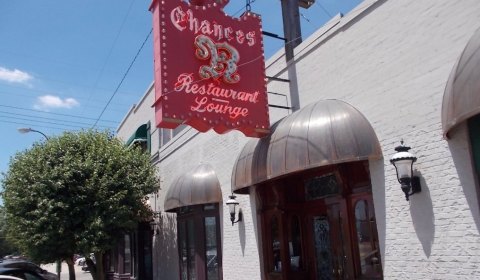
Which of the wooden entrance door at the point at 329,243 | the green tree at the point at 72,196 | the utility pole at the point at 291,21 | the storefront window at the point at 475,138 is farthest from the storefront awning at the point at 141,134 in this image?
the storefront window at the point at 475,138

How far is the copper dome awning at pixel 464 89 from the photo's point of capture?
18.0 ft

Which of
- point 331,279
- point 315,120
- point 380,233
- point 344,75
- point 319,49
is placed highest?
point 319,49

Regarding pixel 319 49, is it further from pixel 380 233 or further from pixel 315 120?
pixel 380 233

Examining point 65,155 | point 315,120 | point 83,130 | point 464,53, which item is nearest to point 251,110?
point 315,120

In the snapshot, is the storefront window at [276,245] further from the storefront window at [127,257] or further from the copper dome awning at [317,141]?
the storefront window at [127,257]

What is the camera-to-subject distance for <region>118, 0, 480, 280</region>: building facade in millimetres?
6504

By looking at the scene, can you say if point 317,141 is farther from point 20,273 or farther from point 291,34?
point 20,273

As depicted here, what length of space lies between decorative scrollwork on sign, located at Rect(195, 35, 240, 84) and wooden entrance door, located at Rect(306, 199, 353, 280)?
3.12 metres

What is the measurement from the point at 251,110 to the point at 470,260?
476 centimetres

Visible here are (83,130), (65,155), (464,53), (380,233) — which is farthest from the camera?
(83,130)

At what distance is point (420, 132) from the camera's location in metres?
7.11

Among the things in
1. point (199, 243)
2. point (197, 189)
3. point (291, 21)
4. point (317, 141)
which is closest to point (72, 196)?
point (199, 243)

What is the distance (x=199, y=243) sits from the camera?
13727mm

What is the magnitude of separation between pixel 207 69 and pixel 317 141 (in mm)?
2663
